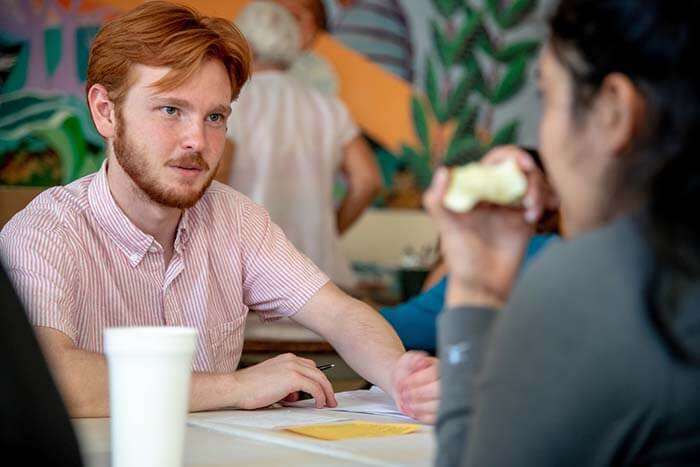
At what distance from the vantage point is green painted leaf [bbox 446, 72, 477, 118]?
5.83m

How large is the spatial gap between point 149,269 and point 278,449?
80 centimetres

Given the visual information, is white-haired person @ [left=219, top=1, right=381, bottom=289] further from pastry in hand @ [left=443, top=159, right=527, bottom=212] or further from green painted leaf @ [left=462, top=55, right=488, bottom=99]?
pastry in hand @ [left=443, top=159, right=527, bottom=212]

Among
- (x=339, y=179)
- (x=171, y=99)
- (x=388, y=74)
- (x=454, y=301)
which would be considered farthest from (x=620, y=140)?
(x=388, y=74)

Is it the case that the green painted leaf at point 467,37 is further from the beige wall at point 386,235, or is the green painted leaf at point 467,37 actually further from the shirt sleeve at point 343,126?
the shirt sleeve at point 343,126

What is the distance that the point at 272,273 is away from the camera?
2.25 meters

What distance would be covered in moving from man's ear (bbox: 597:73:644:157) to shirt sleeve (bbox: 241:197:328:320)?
4.31 feet

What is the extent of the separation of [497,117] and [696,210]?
5.15 metres

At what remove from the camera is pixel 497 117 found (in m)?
5.96

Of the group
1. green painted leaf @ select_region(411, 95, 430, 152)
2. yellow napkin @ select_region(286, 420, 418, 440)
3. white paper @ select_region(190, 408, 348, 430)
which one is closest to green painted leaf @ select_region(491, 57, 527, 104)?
green painted leaf @ select_region(411, 95, 430, 152)

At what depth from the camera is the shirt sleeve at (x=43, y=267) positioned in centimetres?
178

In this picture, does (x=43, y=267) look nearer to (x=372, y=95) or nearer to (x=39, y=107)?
(x=39, y=107)

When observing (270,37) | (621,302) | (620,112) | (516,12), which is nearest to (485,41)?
(516,12)

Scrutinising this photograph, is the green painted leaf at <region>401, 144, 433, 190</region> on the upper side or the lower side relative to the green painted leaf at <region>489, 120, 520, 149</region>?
lower

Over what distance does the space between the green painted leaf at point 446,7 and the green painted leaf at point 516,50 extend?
361mm
